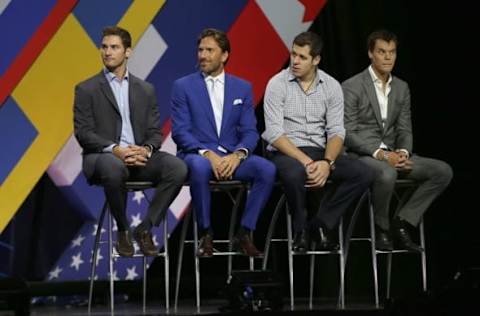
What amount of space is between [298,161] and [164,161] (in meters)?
0.75

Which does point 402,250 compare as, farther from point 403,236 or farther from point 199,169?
point 199,169

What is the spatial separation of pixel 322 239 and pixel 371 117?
849 mm

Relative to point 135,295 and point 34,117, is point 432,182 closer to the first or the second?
point 135,295

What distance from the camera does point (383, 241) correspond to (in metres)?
6.11

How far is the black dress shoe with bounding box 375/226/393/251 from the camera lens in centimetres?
610

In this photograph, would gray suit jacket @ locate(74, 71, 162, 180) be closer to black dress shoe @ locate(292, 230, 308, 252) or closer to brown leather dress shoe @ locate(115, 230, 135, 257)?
brown leather dress shoe @ locate(115, 230, 135, 257)

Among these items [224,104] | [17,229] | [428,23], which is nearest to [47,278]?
[17,229]

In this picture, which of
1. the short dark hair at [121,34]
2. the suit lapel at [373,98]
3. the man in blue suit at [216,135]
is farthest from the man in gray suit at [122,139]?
the suit lapel at [373,98]

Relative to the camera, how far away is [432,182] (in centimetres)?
624

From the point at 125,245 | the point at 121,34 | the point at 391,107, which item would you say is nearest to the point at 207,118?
the point at 121,34

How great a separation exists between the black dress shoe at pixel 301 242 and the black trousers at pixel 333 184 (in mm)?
29

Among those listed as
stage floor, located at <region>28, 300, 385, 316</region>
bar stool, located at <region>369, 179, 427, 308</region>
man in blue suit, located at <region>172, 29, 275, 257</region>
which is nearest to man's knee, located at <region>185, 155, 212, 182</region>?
man in blue suit, located at <region>172, 29, 275, 257</region>

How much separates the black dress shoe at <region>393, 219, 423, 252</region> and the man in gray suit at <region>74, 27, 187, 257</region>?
52.3 inches

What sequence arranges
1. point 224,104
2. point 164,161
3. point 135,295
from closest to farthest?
point 164,161, point 224,104, point 135,295
